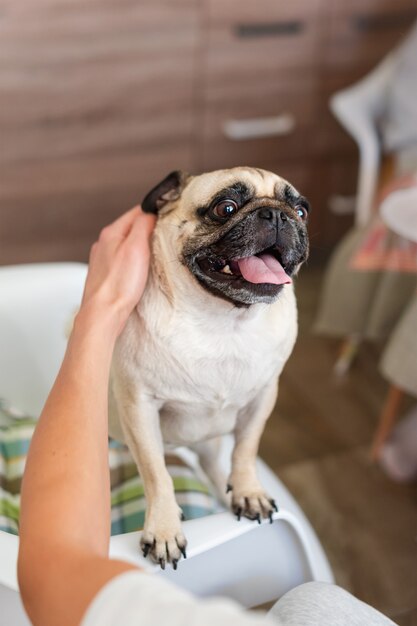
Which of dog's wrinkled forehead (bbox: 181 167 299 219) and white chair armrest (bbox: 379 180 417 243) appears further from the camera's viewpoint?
white chair armrest (bbox: 379 180 417 243)

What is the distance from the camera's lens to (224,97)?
2.42m

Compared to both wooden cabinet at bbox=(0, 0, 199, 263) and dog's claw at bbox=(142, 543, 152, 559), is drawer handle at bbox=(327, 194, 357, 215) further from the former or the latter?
dog's claw at bbox=(142, 543, 152, 559)

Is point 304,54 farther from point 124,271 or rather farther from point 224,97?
point 124,271

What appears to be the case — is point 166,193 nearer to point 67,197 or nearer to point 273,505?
point 273,505

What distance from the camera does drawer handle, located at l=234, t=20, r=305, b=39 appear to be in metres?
2.35

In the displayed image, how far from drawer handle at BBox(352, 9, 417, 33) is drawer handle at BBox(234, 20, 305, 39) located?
19 centimetres

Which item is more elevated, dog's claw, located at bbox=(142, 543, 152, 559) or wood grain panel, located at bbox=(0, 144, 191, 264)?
dog's claw, located at bbox=(142, 543, 152, 559)

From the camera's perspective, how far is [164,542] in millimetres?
934

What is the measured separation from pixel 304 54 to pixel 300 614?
1.94m

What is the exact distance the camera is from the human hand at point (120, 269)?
913 millimetres

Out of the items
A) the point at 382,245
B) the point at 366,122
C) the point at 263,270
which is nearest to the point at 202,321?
the point at 263,270

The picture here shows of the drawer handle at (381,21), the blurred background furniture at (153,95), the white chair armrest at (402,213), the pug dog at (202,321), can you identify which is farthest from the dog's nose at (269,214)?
the drawer handle at (381,21)

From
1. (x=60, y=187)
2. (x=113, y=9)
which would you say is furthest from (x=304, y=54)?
(x=60, y=187)

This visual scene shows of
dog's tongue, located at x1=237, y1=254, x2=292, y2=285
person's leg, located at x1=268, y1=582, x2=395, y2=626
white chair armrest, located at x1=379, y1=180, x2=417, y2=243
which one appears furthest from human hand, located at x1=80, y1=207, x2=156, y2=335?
white chair armrest, located at x1=379, y1=180, x2=417, y2=243
